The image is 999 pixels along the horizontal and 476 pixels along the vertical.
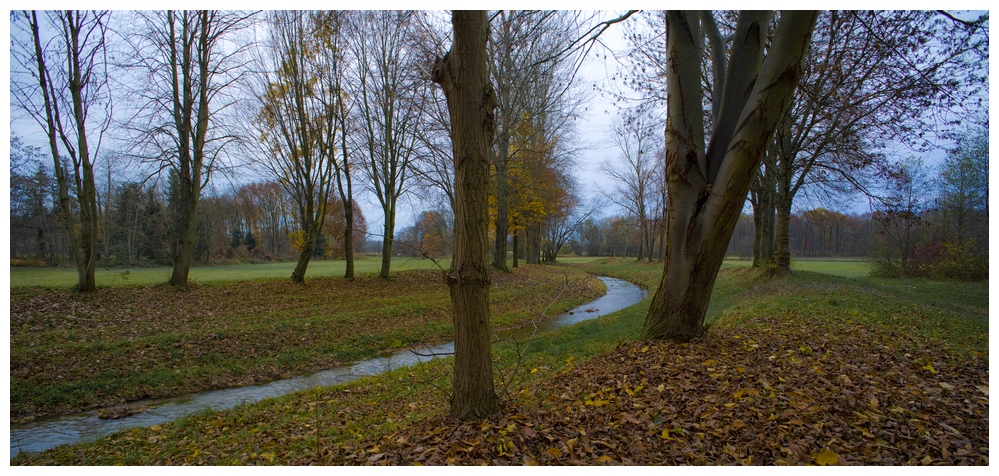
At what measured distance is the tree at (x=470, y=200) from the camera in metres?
3.46

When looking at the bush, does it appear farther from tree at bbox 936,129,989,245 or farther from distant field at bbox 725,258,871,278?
distant field at bbox 725,258,871,278

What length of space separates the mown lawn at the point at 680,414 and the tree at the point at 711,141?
2.16ft

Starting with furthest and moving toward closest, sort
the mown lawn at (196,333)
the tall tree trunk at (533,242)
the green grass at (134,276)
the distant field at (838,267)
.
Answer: the tall tree trunk at (533,242), the distant field at (838,267), the green grass at (134,276), the mown lawn at (196,333)

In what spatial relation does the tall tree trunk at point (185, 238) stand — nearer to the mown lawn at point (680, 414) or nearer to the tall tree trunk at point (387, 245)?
the tall tree trunk at point (387, 245)

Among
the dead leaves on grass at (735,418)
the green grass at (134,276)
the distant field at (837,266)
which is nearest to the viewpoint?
the dead leaves on grass at (735,418)

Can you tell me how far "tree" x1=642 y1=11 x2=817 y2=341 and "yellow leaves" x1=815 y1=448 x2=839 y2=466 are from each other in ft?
8.09

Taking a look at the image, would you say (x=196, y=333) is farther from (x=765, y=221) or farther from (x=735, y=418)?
(x=765, y=221)

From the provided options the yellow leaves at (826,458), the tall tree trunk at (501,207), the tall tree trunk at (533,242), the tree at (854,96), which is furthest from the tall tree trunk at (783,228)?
the tall tree trunk at (533,242)

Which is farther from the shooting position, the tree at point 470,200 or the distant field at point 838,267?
the distant field at point 838,267

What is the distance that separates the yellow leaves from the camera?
9.14ft

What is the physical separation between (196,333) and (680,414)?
10540 millimetres

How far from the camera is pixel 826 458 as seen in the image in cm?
281

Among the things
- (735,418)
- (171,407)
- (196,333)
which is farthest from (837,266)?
(171,407)

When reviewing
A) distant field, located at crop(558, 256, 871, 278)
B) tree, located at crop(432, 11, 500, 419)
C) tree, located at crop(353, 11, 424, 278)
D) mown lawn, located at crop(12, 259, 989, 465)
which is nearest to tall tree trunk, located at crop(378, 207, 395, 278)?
tree, located at crop(353, 11, 424, 278)
